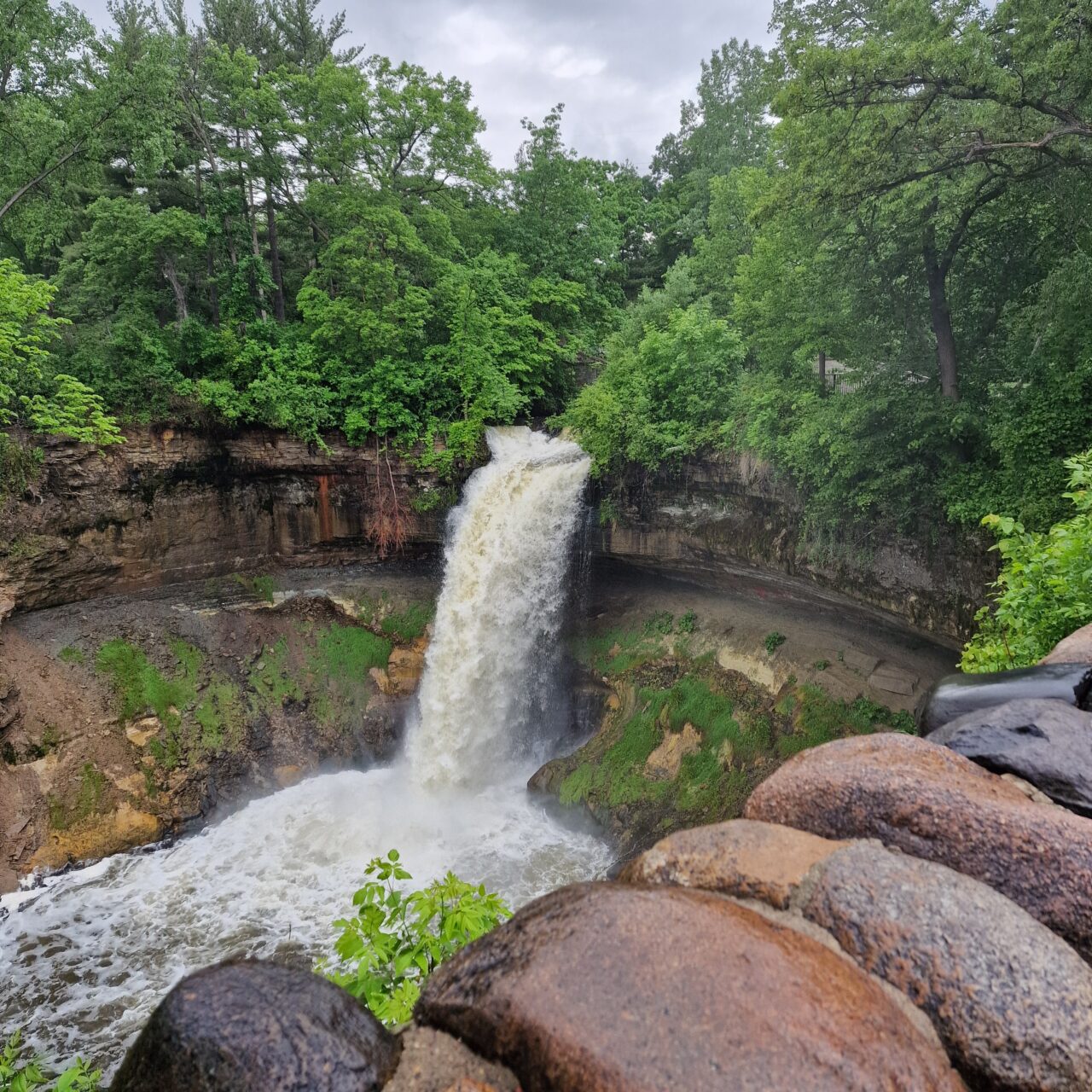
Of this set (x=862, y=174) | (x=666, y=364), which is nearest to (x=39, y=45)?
(x=666, y=364)

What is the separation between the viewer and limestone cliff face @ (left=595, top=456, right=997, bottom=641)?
413 inches

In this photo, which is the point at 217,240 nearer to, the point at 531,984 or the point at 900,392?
the point at 900,392

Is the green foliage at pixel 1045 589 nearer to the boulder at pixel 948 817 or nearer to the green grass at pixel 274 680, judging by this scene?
the boulder at pixel 948 817

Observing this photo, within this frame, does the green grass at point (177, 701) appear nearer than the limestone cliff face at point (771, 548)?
No

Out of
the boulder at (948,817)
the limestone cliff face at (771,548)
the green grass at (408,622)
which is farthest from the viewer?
the green grass at (408,622)

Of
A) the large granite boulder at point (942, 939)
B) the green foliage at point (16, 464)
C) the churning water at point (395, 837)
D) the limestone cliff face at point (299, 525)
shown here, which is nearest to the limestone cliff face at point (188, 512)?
the limestone cliff face at point (299, 525)

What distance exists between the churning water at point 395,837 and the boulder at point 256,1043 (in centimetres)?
900

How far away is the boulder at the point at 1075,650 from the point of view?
462cm

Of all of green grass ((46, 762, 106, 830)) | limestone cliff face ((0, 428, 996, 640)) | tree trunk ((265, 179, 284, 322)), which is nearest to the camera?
limestone cliff face ((0, 428, 996, 640))

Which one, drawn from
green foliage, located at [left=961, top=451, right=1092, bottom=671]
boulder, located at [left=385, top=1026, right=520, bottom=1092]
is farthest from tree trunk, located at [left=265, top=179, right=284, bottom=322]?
boulder, located at [left=385, top=1026, right=520, bottom=1092]

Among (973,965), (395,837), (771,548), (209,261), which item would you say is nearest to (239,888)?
(395,837)

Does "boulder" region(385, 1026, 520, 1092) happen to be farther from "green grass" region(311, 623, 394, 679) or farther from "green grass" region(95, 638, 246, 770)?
"green grass" region(311, 623, 394, 679)

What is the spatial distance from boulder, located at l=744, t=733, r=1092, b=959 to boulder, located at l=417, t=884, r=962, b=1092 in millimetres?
888

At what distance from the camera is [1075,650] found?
15.7ft
